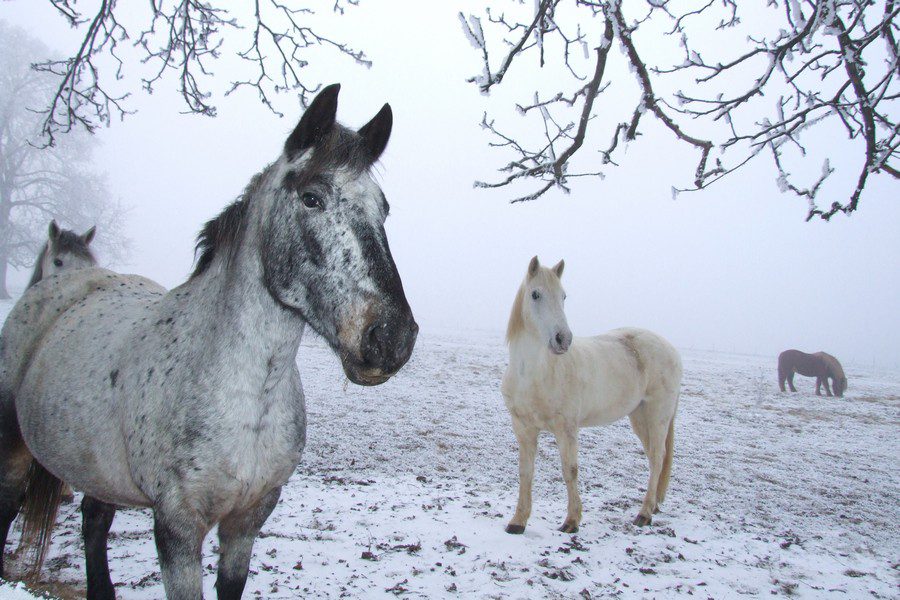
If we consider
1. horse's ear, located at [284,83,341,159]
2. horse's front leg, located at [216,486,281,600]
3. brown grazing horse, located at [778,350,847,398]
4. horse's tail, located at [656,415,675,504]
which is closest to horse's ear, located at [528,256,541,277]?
horse's tail, located at [656,415,675,504]

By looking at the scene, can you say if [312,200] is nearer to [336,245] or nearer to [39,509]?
[336,245]

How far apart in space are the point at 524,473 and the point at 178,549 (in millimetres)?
3210

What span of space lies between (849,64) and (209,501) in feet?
9.64

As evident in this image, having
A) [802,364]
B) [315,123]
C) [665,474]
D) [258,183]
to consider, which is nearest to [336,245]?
[315,123]

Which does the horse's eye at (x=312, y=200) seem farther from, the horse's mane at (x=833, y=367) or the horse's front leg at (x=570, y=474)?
the horse's mane at (x=833, y=367)

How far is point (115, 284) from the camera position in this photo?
275 centimetres

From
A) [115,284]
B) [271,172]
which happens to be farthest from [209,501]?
[115,284]

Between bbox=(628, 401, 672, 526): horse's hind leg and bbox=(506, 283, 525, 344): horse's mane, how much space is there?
1806 mm

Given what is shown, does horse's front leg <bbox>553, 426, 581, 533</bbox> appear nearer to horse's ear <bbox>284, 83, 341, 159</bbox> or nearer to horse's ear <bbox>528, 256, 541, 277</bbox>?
horse's ear <bbox>528, 256, 541, 277</bbox>

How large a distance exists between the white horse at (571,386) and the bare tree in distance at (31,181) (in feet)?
65.6

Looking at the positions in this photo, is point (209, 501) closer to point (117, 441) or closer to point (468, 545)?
point (117, 441)

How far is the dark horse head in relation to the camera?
4.62 feet

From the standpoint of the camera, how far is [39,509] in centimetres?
271

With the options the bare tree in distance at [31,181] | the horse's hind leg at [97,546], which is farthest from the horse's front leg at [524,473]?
the bare tree in distance at [31,181]
